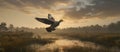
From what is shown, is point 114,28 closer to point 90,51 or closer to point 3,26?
point 3,26

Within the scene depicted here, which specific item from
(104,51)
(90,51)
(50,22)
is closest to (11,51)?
(50,22)

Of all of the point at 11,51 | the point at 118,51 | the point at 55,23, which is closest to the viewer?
the point at 55,23

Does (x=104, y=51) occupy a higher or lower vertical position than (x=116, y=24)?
lower

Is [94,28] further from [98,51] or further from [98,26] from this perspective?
[98,51]

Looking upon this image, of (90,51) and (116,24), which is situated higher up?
→ (116,24)

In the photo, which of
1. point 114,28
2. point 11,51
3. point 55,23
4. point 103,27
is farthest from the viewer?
point 103,27

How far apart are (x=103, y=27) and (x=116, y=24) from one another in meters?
11.5

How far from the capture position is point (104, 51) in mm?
12812

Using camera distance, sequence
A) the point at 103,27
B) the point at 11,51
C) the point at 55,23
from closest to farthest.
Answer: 1. the point at 55,23
2. the point at 11,51
3. the point at 103,27

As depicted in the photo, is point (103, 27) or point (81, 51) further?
point (103, 27)

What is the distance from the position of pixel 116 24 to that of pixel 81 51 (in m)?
54.7

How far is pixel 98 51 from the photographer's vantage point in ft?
41.5

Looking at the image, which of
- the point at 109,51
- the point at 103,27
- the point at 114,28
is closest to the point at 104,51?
the point at 109,51

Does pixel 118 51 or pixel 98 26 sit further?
pixel 98 26
